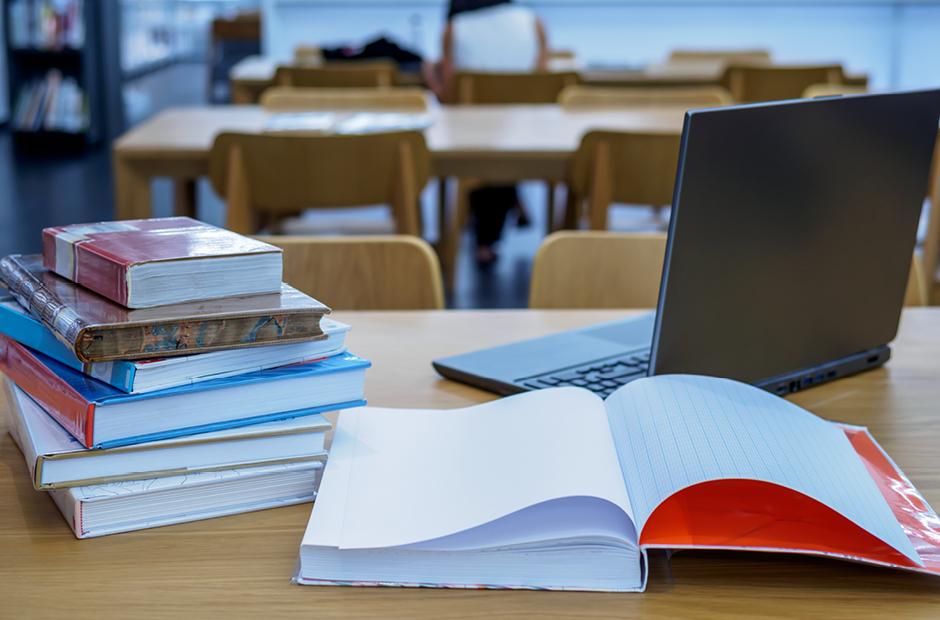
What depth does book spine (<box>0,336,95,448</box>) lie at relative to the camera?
749mm

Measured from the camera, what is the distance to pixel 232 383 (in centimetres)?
79

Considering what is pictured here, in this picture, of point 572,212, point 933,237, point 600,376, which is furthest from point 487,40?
point 600,376

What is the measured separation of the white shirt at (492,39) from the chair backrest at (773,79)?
0.85 m

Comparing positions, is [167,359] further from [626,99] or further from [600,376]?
[626,99]

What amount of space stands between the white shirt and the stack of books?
4075 mm

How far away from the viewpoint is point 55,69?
23.6ft

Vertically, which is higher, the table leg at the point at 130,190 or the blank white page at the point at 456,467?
the blank white page at the point at 456,467

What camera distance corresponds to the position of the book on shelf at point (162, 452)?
0.75 metres

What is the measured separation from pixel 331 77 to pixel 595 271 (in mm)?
3196

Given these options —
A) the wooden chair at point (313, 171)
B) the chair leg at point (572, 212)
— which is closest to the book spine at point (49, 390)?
the wooden chair at point (313, 171)

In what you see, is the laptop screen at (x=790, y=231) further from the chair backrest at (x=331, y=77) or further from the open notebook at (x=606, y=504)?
the chair backrest at (x=331, y=77)

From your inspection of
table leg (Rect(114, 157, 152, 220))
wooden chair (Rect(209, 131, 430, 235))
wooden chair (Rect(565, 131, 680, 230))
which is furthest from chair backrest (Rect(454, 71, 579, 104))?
table leg (Rect(114, 157, 152, 220))

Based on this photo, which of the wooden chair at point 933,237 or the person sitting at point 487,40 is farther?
the person sitting at point 487,40

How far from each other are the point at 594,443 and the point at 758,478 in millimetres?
124
